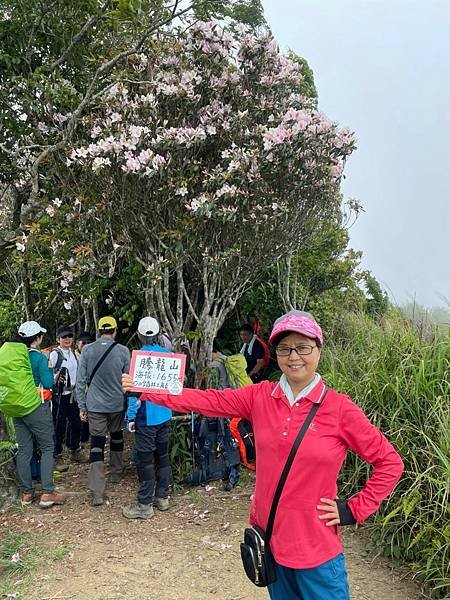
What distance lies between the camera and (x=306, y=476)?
7.30 feet

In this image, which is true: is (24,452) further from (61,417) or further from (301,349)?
(301,349)

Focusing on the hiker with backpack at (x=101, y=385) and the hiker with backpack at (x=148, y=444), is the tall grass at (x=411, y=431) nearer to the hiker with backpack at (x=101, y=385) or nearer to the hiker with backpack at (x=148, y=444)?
the hiker with backpack at (x=148, y=444)

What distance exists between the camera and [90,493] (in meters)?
5.59

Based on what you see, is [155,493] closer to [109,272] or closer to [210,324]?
[210,324]

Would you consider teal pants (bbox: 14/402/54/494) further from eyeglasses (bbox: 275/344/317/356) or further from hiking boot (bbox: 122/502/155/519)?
eyeglasses (bbox: 275/344/317/356)

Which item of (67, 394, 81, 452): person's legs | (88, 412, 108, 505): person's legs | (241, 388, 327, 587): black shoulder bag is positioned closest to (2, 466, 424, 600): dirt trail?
(88, 412, 108, 505): person's legs

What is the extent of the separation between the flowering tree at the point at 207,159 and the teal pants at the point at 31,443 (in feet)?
5.64

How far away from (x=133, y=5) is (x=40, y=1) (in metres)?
1.68

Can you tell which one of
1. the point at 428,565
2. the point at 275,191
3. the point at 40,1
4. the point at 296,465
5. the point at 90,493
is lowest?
the point at 90,493

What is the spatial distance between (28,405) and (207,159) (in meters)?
3.27

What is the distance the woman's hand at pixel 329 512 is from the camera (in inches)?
87.7

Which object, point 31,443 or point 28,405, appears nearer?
point 28,405

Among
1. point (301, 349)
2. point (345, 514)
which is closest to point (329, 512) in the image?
point (345, 514)

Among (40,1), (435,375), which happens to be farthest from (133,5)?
(435,375)
